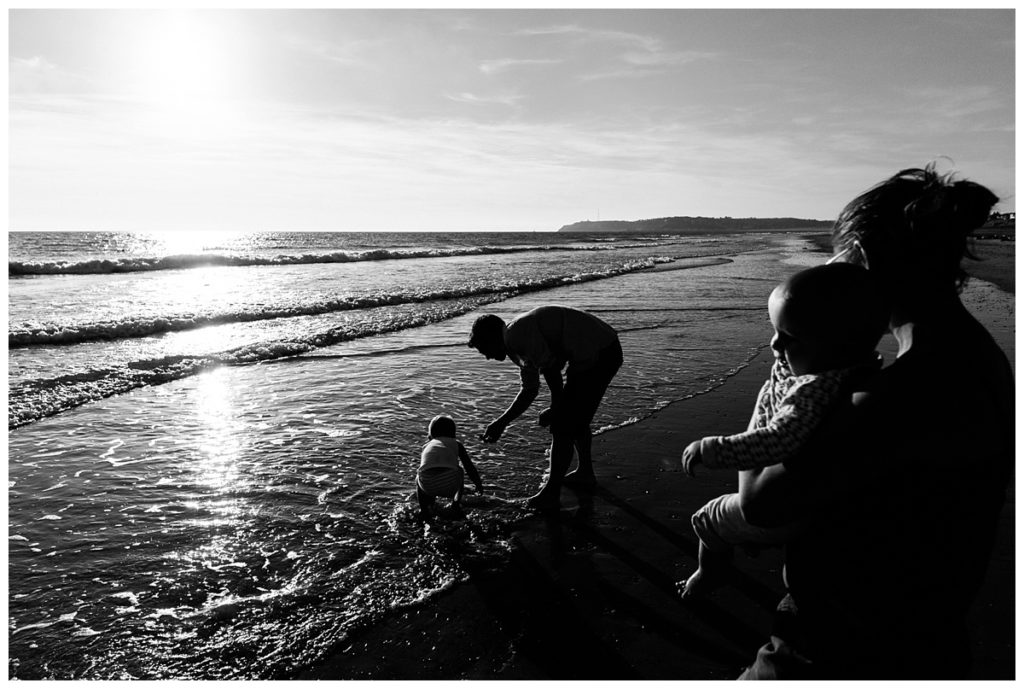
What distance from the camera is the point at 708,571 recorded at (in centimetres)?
214

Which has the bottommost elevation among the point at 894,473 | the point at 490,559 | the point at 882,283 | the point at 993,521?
the point at 490,559

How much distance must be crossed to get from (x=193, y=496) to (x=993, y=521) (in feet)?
17.7

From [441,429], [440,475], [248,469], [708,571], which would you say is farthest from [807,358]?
[248,469]

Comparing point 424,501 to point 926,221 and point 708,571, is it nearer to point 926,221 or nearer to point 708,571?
point 708,571

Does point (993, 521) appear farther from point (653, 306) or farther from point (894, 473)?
point (653, 306)

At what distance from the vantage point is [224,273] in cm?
2992

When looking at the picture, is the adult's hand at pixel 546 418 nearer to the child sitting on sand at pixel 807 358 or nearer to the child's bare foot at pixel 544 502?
the child's bare foot at pixel 544 502

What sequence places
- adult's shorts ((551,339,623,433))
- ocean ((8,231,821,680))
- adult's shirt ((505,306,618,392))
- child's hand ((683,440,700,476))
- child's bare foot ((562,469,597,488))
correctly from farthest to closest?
child's bare foot ((562,469,597,488)) → adult's shorts ((551,339,623,433)) → adult's shirt ((505,306,618,392)) → ocean ((8,231,821,680)) → child's hand ((683,440,700,476))

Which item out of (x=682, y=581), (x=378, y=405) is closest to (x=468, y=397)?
(x=378, y=405)

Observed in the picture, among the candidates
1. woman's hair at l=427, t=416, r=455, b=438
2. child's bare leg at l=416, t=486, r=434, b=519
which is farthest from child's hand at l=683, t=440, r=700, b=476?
woman's hair at l=427, t=416, r=455, b=438

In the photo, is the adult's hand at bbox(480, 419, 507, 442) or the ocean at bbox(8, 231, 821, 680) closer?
the ocean at bbox(8, 231, 821, 680)

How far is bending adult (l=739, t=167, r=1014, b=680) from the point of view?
1.38m

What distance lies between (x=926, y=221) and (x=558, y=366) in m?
3.83

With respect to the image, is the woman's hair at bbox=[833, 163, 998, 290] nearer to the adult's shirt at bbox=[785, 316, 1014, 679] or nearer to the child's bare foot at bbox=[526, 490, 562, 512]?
the adult's shirt at bbox=[785, 316, 1014, 679]
